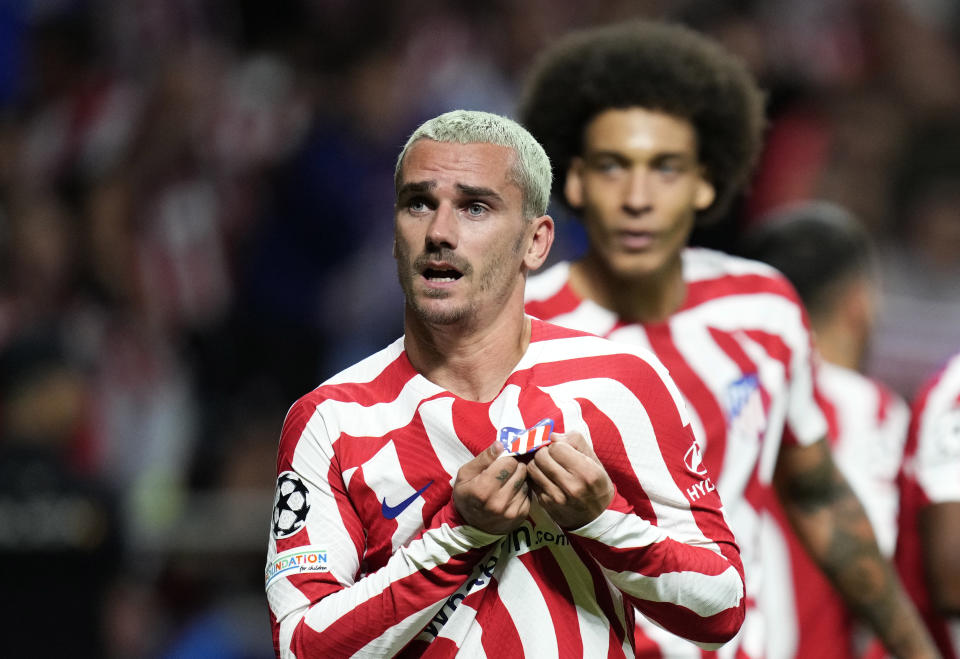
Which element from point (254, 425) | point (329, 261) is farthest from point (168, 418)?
point (329, 261)

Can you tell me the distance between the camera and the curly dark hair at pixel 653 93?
14.0 feet

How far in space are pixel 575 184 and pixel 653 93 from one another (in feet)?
1.12

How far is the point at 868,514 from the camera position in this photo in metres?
4.69

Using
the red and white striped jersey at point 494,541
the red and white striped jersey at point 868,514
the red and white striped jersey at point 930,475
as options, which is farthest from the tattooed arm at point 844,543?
the red and white striped jersey at point 494,541

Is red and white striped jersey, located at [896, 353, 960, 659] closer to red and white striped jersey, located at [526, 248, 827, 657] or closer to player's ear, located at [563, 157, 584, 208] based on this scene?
red and white striped jersey, located at [526, 248, 827, 657]

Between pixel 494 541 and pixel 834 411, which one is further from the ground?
pixel 834 411

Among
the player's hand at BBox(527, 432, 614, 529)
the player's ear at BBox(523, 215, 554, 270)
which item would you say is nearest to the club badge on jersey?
the player's hand at BBox(527, 432, 614, 529)

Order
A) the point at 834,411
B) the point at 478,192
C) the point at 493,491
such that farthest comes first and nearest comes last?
1. the point at 834,411
2. the point at 478,192
3. the point at 493,491

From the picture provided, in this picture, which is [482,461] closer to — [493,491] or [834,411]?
[493,491]

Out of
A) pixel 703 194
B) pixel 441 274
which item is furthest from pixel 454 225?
pixel 703 194

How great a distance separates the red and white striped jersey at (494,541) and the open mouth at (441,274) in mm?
229

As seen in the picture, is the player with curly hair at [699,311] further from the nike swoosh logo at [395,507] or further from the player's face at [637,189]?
the nike swoosh logo at [395,507]

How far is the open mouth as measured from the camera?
2.74 meters

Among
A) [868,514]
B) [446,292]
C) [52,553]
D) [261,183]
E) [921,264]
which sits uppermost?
[261,183]
